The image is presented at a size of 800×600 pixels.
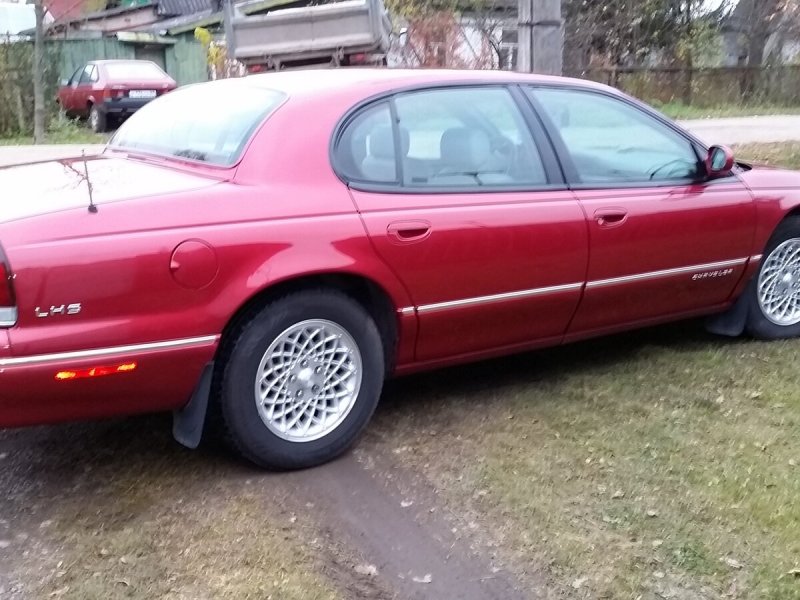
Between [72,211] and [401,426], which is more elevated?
[72,211]

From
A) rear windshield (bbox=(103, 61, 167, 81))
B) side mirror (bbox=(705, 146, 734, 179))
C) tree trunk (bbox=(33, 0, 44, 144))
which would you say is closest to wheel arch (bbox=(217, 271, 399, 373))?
side mirror (bbox=(705, 146, 734, 179))

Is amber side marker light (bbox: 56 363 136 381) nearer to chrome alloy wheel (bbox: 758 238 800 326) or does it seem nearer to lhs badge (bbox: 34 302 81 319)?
lhs badge (bbox: 34 302 81 319)

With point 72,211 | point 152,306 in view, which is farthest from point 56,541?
point 72,211

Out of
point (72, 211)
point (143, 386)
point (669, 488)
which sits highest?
point (72, 211)

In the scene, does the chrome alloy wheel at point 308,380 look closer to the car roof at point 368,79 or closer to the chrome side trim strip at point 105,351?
the chrome side trim strip at point 105,351

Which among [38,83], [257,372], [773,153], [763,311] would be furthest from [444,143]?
[38,83]

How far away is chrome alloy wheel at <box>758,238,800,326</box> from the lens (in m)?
5.21

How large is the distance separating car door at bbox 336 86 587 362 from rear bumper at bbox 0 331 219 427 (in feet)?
2.91

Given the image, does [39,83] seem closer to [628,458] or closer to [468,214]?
[468,214]

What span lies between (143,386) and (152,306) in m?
0.29

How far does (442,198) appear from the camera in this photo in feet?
13.0

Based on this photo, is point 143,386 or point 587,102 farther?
point 587,102

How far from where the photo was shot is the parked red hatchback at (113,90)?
18547 millimetres

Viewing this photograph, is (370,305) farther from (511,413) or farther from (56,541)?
(56,541)
